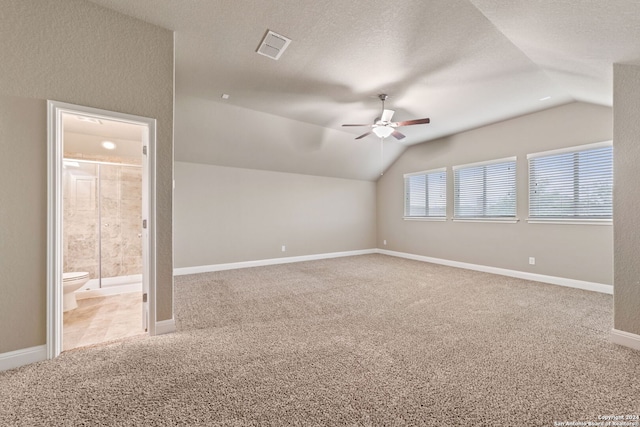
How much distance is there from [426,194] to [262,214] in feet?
12.8

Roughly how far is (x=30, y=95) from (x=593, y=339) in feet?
17.0

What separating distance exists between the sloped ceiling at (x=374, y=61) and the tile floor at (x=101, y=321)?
2.67 metres

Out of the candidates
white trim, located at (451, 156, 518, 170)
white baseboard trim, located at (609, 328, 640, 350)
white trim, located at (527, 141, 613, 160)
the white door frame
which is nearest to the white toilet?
the white door frame

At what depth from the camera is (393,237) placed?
718cm

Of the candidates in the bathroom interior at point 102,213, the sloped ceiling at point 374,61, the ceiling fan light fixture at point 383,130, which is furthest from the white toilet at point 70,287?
the ceiling fan light fixture at point 383,130

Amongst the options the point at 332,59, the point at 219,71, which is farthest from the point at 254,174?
the point at 332,59

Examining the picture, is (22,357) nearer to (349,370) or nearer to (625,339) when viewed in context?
(349,370)

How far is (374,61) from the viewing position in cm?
297

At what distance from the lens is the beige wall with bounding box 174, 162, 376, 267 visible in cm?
514

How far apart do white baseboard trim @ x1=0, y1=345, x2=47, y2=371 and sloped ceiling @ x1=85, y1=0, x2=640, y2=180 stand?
9.33ft

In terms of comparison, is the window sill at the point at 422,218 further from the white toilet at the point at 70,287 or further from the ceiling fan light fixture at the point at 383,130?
the white toilet at the point at 70,287

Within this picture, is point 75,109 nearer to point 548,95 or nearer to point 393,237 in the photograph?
point 548,95

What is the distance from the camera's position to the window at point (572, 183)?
3865 mm

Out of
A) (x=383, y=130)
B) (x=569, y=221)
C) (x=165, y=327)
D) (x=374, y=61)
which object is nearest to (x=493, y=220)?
(x=569, y=221)
